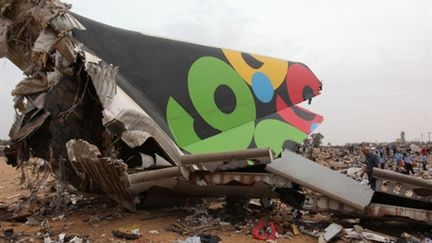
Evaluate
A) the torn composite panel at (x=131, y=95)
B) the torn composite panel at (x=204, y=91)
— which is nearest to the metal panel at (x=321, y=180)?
the torn composite panel at (x=131, y=95)

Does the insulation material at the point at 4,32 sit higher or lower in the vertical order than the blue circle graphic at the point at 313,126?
higher

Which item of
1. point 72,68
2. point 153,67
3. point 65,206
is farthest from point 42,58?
point 65,206

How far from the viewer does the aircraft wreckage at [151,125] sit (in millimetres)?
7352

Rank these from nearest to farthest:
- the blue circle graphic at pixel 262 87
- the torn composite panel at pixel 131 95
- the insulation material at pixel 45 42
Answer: the torn composite panel at pixel 131 95 → the insulation material at pixel 45 42 → the blue circle graphic at pixel 262 87

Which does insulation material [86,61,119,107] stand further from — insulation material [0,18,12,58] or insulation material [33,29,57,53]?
insulation material [0,18,12,58]

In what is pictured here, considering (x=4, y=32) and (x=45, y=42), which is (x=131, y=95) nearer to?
(x=45, y=42)

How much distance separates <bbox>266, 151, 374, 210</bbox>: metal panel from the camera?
718cm

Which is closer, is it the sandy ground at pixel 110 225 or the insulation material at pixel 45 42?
the sandy ground at pixel 110 225

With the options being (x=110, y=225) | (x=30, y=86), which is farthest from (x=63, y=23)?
(x=110, y=225)

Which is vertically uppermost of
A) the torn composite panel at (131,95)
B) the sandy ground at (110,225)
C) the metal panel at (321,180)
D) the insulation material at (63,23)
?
the insulation material at (63,23)

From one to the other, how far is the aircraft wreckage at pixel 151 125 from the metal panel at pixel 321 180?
0.02m

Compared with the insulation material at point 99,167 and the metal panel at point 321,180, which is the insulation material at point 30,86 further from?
the metal panel at point 321,180

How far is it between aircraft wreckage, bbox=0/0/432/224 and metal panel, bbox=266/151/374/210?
0.06ft

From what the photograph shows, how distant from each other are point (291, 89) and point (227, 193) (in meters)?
5.43
